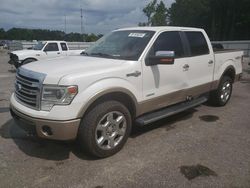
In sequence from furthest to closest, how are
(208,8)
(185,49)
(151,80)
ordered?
(208,8)
(185,49)
(151,80)

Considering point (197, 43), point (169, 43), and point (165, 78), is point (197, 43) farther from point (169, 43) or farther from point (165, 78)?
point (165, 78)

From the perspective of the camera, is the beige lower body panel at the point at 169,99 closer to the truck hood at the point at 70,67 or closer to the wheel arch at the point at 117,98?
the wheel arch at the point at 117,98

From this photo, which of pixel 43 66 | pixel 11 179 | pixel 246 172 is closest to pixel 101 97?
pixel 43 66

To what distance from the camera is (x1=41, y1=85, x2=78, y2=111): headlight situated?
132 inches

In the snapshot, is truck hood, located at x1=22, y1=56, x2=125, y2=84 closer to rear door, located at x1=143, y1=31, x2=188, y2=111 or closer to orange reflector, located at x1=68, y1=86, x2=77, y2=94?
orange reflector, located at x1=68, y1=86, x2=77, y2=94

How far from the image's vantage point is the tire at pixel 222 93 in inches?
254

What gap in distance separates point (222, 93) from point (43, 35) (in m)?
58.1

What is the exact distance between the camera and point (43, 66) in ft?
12.8

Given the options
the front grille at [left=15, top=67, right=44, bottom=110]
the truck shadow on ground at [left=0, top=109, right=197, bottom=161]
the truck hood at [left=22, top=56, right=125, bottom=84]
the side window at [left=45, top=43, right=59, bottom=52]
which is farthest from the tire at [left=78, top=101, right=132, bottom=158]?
the side window at [left=45, top=43, right=59, bottom=52]

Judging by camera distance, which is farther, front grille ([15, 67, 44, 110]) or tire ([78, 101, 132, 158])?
tire ([78, 101, 132, 158])

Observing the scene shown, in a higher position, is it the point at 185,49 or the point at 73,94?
the point at 185,49

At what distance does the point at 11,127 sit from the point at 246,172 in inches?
164

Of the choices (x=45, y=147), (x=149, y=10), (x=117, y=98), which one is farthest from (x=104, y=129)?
(x=149, y=10)

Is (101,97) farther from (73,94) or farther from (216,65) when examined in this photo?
(216,65)
